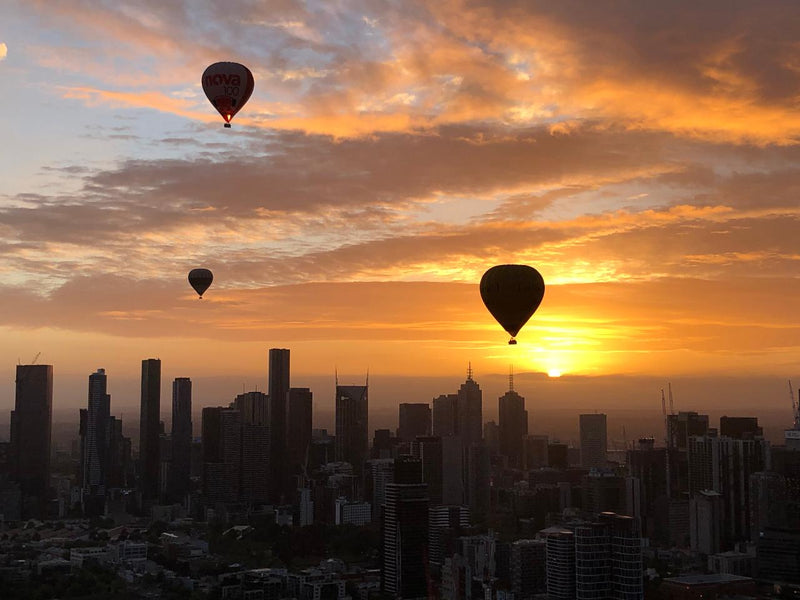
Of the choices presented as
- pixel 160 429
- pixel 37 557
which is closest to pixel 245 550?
pixel 37 557

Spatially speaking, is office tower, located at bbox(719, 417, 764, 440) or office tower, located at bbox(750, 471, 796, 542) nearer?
office tower, located at bbox(750, 471, 796, 542)

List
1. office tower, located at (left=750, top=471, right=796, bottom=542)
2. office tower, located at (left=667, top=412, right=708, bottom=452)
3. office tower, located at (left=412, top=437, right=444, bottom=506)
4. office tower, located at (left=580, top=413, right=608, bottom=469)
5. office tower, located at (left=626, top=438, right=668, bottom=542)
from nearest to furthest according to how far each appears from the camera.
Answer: office tower, located at (left=750, top=471, right=796, bottom=542), office tower, located at (left=626, top=438, right=668, bottom=542), office tower, located at (left=412, top=437, right=444, bottom=506), office tower, located at (left=667, top=412, right=708, bottom=452), office tower, located at (left=580, top=413, right=608, bottom=469)

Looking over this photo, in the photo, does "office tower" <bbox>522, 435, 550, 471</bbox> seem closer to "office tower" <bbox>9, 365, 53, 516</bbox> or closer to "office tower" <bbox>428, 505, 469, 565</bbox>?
"office tower" <bbox>428, 505, 469, 565</bbox>

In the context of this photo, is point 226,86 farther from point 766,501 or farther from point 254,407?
point 254,407

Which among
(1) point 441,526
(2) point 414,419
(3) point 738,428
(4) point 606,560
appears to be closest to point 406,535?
(1) point 441,526

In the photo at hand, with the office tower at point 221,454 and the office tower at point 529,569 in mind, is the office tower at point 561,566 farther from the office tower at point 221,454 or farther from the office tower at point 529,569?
the office tower at point 221,454

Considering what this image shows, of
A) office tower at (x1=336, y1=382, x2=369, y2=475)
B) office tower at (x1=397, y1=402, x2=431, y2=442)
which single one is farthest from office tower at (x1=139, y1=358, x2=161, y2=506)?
office tower at (x1=397, y1=402, x2=431, y2=442)

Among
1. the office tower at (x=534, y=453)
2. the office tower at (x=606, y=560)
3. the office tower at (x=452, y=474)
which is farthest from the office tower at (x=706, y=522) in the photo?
the office tower at (x=534, y=453)
